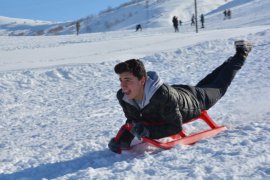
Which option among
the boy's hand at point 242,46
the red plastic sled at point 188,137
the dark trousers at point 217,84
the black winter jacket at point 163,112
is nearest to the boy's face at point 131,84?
the black winter jacket at point 163,112

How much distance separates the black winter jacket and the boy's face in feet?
0.44

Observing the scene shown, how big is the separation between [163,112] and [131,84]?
0.34 meters

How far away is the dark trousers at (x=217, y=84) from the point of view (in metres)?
4.38

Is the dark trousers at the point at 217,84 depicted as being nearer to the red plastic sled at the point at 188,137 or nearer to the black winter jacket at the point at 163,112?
the red plastic sled at the point at 188,137

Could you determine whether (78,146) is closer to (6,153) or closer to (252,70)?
(6,153)

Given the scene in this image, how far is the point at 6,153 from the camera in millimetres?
4238

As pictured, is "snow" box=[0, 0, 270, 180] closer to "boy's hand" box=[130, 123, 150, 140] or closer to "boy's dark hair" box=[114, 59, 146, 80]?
"boy's hand" box=[130, 123, 150, 140]

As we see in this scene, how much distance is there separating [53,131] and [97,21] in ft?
369

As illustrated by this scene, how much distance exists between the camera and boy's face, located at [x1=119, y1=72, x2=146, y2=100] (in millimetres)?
3557

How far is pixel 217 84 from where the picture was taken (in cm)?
470

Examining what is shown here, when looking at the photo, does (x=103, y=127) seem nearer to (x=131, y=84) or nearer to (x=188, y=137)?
(x=188, y=137)

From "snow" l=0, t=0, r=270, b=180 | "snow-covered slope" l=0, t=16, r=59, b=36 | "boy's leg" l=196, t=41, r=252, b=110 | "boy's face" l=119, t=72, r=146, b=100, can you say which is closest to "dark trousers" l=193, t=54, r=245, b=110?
"boy's leg" l=196, t=41, r=252, b=110

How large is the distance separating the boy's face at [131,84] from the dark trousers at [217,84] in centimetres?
91

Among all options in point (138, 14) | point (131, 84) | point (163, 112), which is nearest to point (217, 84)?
point (163, 112)
